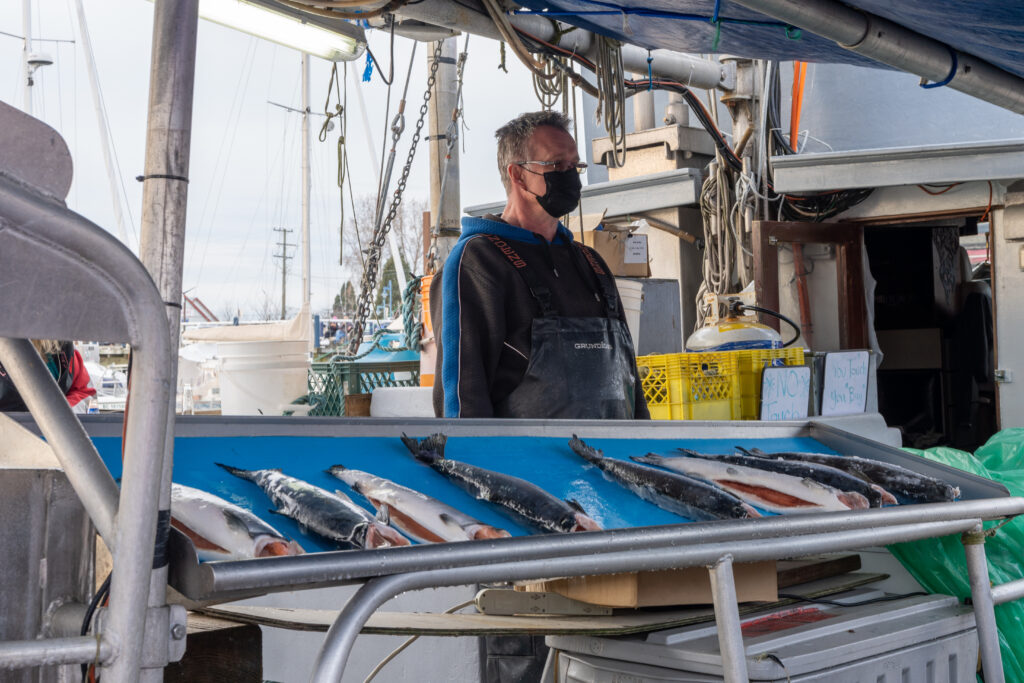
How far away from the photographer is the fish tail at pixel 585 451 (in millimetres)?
2340

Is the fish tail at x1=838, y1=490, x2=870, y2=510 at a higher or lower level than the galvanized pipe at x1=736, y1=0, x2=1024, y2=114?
lower

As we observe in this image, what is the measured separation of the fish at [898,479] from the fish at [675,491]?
547 mm

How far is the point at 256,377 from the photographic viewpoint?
9125 millimetres

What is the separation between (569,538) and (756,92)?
8899 mm

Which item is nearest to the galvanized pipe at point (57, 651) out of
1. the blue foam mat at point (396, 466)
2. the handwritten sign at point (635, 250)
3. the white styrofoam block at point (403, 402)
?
the blue foam mat at point (396, 466)

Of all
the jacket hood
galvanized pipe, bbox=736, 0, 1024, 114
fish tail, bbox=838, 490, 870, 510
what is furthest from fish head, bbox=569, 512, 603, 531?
the jacket hood

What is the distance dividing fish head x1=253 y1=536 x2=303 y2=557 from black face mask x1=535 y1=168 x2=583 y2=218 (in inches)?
99.2

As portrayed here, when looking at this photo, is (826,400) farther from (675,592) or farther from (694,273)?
(675,592)

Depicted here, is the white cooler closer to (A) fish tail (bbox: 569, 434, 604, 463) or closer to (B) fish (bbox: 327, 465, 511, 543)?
(A) fish tail (bbox: 569, 434, 604, 463)

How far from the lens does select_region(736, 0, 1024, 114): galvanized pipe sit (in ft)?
9.86

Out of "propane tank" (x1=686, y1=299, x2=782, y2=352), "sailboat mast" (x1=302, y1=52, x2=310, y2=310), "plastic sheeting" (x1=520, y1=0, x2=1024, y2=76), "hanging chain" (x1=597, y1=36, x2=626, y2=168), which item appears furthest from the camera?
"sailboat mast" (x1=302, y1=52, x2=310, y2=310)

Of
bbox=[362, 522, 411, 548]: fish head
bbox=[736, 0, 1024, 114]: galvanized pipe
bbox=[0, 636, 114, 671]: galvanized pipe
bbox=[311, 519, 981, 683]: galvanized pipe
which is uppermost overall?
bbox=[736, 0, 1024, 114]: galvanized pipe

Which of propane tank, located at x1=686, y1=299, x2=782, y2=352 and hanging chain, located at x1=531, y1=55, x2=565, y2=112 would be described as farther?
propane tank, located at x1=686, y1=299, x2=782, y2=352

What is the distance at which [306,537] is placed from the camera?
155cm
